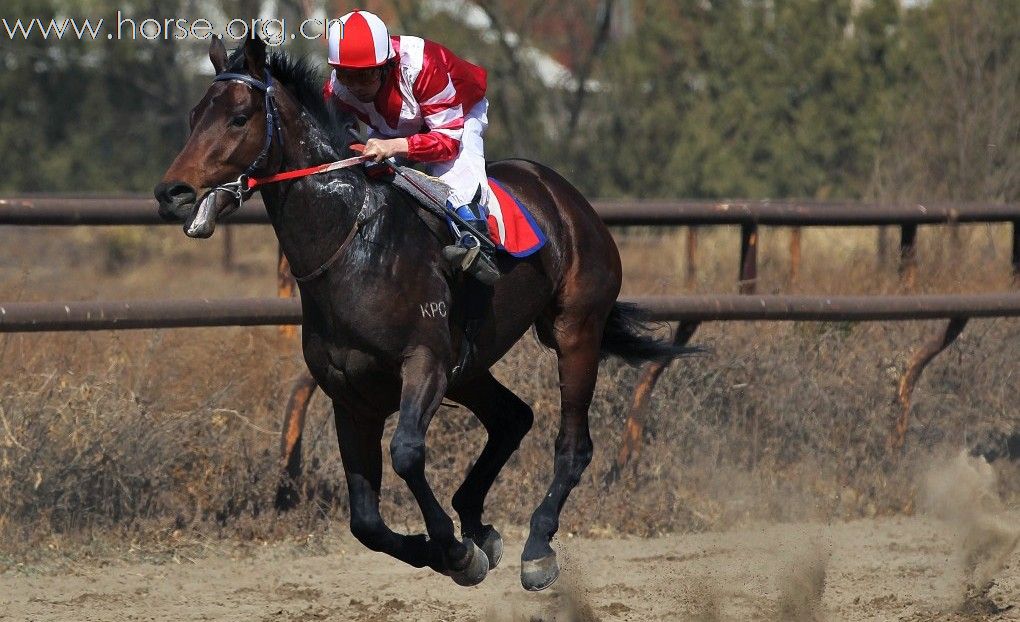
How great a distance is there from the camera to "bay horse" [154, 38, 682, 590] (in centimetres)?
450

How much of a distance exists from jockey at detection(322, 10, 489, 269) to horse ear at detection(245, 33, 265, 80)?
25 cm

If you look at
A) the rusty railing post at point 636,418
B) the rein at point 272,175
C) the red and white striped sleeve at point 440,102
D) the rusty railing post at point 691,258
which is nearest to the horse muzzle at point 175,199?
the rein at point 272,175

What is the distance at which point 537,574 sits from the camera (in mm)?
5227

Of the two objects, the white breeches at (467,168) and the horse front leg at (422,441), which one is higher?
the white breeches at (467,168)

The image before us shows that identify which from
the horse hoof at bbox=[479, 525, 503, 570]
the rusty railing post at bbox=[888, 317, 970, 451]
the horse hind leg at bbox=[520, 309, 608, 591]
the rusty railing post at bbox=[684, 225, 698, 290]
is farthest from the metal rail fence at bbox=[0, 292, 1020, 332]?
the rusty railing post at bbox=[684, 225, 698, 290]

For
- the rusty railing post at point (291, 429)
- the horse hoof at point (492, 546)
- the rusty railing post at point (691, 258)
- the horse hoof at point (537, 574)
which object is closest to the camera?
the horse hoof at point (537, 574)

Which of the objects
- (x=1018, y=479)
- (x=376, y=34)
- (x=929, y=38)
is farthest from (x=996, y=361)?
(x=929, y=38)

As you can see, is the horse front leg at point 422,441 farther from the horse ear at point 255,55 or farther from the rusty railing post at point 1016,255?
the rusty railing post at point 1016,255

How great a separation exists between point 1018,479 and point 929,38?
42.4ft

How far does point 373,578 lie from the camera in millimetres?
5957

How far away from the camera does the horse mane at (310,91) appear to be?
4.84 meters

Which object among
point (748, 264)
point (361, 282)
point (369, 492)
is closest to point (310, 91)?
point (361, 282)

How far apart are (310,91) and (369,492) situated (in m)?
1.39

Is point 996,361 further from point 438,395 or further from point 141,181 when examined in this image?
point 141,181
